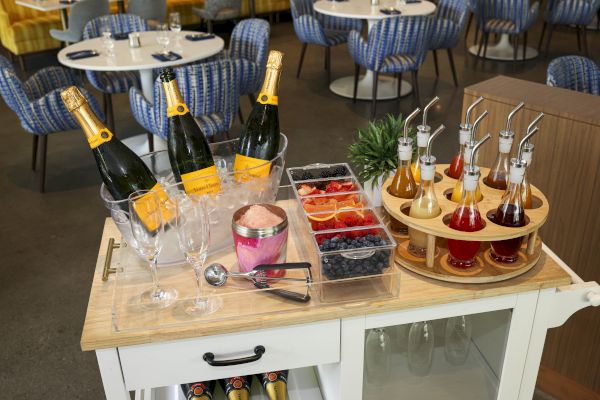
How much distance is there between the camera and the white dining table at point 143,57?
3971 mm

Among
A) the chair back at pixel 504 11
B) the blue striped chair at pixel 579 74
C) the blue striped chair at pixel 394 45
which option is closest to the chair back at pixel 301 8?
the blue striped chair at pixel 394 45

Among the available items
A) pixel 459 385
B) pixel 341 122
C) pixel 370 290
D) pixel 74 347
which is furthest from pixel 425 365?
pixel 341 122

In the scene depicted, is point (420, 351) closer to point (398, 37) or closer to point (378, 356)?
point (378, 356)

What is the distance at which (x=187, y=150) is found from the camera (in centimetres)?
159

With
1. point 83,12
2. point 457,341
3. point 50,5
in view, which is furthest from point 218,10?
point 457,341

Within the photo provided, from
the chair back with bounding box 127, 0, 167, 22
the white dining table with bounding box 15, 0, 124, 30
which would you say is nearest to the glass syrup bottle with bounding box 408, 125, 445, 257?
the white dining table with bounding box 15, 0, 124, 30

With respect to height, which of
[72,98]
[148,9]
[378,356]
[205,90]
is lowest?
[148,9]

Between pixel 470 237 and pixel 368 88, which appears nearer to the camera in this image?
pixel 470 237

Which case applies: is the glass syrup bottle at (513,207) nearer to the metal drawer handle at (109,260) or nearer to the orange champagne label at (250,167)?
the orange champagne label at (250,167)

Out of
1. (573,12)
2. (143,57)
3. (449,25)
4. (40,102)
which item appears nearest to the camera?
(40,102)

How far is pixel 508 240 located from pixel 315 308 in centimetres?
46

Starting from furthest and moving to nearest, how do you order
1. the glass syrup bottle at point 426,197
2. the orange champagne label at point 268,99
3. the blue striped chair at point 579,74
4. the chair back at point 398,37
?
1. the chair back at point 398,37
2. the blue striped chair at point 579,74
3. the orange champagne label at point 268,99
4. the glass syrup bottle at point 426,197

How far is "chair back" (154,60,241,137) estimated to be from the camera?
3572 mm

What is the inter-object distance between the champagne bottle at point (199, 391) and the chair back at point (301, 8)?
15.8ft
